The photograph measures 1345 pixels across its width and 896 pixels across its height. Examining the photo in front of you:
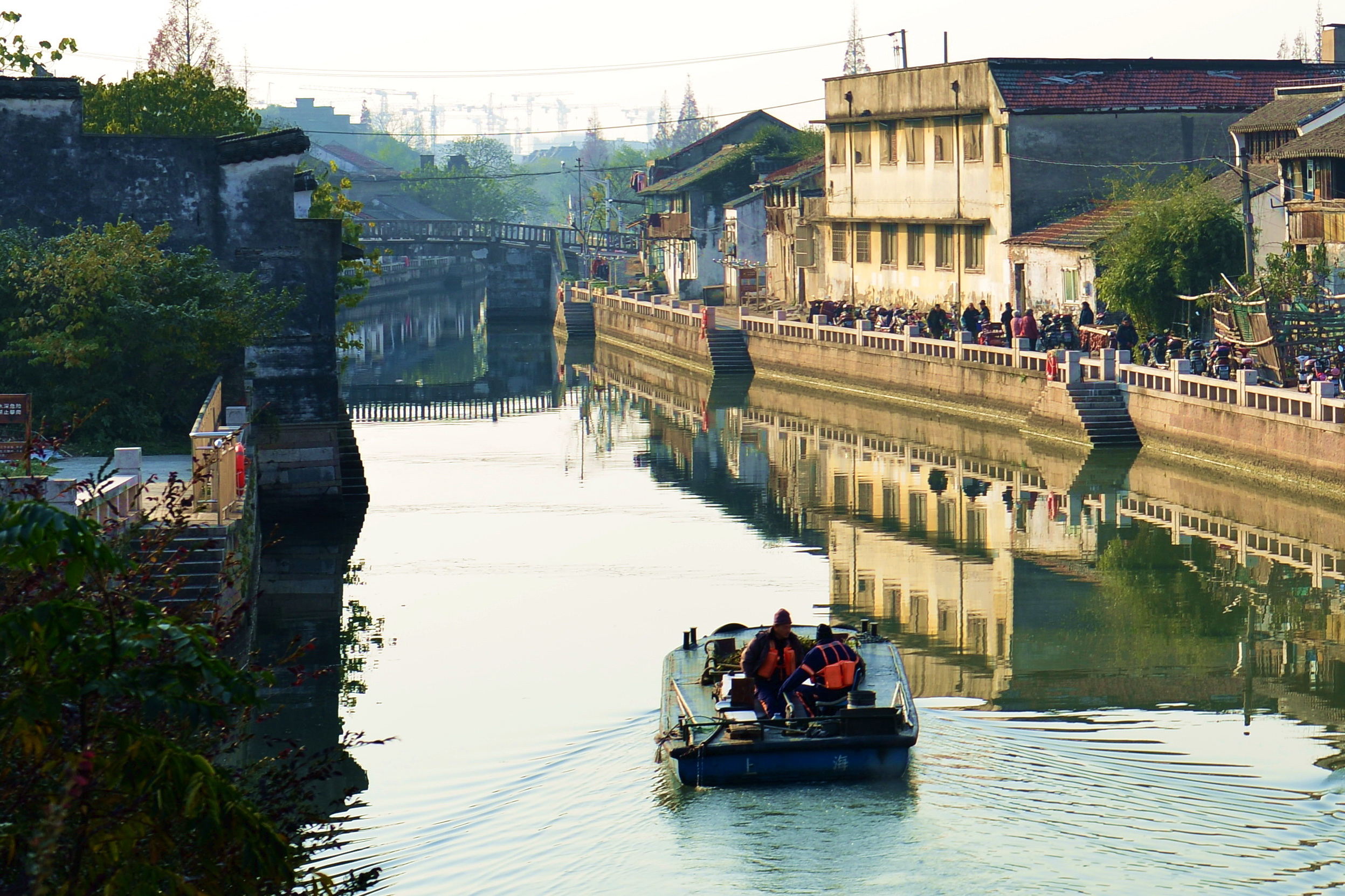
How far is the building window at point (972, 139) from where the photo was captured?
51750mm

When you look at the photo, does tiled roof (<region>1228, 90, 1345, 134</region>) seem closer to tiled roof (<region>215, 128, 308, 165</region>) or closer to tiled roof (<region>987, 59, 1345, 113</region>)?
tiled roof (<region>987, 59, 1345, 113</region>)

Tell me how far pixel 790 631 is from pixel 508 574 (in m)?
11.4

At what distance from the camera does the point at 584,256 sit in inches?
3816

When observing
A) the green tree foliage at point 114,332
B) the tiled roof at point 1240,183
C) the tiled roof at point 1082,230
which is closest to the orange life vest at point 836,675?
the green tree foliage at point 114,332

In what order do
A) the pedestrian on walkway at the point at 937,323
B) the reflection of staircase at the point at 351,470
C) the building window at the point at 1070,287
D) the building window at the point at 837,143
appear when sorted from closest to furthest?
the reflection of staircase at the point at 351,470 → the building window at the point at 1070,287 → the pedestrian on walkway at the point at 937,323 → the building window at the point at 837,143

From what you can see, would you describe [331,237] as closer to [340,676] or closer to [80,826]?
[340,676]

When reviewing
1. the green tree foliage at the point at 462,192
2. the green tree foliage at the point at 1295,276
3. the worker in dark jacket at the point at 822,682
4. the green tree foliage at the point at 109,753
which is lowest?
the worker in dark jacket at the point at 822,682

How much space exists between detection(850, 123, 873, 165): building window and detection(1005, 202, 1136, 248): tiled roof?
32.8 ft

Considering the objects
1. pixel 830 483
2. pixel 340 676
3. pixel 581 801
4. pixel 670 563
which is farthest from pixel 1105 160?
pixel 581 801

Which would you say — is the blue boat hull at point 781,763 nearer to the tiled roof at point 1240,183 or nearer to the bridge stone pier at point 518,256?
the tiled roof at point 1240,183

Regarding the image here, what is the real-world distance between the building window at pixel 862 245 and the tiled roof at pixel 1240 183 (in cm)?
1499

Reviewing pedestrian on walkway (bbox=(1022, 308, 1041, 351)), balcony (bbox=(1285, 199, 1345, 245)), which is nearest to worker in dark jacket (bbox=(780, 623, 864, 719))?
balcony (bbox=(1285, 199, 1345, 245))

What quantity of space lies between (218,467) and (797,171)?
51.2 meters

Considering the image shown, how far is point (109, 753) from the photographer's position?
7.22m
